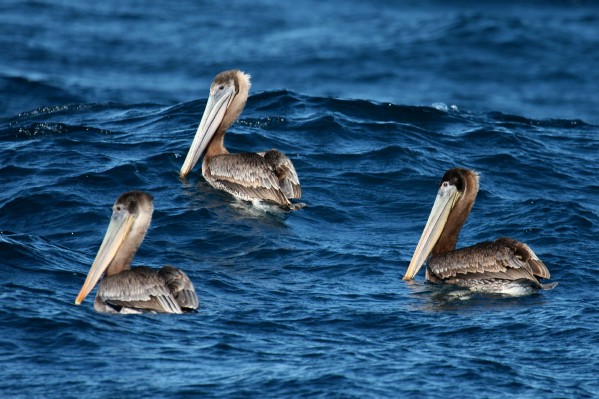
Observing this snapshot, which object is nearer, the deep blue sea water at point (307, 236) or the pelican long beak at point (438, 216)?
the deep blue sea water at point (307, 236)

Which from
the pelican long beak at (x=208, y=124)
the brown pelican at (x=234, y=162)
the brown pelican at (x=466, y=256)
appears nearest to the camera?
the brown pelican at (x=466, y=256)

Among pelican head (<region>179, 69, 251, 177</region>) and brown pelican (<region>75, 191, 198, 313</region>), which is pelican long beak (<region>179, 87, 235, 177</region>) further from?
brown pelican (<region>75, 191, 198, 313</region>)

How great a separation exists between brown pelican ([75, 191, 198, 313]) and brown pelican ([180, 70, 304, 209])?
9.83 ft

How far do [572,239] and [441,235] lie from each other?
1439 mm

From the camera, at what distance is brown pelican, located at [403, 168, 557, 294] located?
933 cm

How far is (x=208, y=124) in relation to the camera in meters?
12.5

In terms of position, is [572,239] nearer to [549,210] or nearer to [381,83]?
[549,210]

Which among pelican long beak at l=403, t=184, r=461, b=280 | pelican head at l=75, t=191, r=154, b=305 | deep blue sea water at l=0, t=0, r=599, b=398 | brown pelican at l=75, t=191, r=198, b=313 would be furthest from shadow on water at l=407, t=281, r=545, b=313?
pelican head at l=75, t=191, r=154, b=305

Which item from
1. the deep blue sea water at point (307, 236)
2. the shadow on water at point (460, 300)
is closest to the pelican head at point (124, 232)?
the deep blue sea water at point (307, 236)

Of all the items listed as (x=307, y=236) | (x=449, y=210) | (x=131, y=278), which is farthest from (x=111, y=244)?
(x=449, y=210)

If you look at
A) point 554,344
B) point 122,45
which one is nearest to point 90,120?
point 554,344

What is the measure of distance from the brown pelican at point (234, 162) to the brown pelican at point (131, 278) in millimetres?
2996

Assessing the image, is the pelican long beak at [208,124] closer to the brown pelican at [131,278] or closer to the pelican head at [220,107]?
the pelican head at [220,107]

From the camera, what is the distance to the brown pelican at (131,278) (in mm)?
8109
